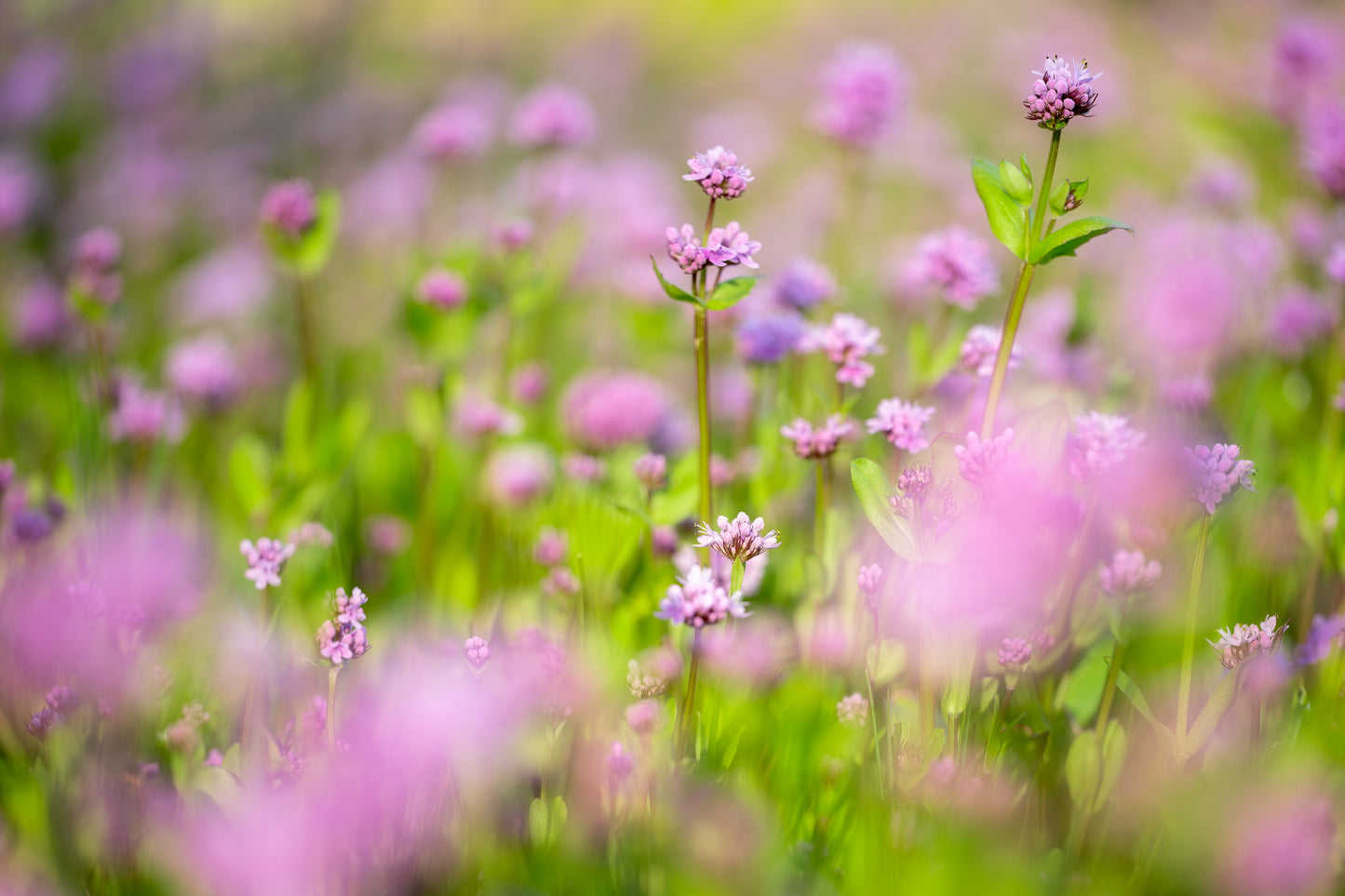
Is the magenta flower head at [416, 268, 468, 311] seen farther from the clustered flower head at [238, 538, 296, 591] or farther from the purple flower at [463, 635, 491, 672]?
the purple flower at [463, 635, 491, 672]

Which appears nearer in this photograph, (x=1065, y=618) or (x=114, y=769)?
(x=114, y=769)

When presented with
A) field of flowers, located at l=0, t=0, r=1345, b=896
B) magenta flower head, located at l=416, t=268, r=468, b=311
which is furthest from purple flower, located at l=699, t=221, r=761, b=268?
magenta flower head, located at l=416, t=268, r=468, b=311

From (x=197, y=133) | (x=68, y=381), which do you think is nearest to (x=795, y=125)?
(x=197, y=133)

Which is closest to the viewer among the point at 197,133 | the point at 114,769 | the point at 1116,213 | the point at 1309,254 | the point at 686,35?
the point at 114,769

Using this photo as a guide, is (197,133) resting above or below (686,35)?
below

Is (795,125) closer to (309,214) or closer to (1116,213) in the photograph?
(1116,213)

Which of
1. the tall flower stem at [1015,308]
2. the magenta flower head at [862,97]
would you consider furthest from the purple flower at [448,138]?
the tall flower stem at [1015,308]

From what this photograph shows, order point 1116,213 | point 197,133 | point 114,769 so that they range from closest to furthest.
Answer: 1. point 114,769
2. point 1116,213
3. point 197,133
